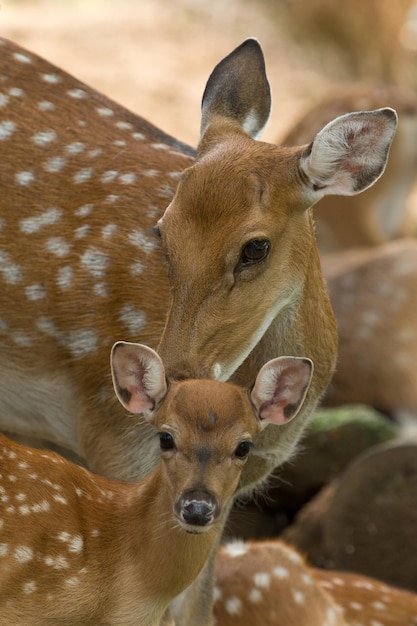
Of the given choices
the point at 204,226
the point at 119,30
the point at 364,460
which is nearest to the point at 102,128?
the point at 204,226

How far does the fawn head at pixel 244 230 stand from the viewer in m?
4.04

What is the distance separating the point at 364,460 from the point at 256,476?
5.05ft

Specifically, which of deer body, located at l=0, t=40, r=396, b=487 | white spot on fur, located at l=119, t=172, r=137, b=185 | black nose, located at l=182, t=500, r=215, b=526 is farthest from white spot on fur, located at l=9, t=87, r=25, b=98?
black nose, located at l=182, t=500, r=215, b=526

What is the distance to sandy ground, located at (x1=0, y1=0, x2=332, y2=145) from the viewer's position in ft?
45.8

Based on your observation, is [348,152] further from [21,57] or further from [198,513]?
[21,57]

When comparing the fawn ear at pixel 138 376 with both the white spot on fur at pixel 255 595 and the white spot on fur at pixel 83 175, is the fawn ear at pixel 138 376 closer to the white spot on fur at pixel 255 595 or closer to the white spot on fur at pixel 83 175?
the white spot on fur at pixel 83 175

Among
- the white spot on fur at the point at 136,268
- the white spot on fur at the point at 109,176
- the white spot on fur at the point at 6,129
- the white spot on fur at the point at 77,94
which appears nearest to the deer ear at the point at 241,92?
the white spot on fur at the point at 109,176

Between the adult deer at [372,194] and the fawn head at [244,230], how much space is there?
6.18 meters

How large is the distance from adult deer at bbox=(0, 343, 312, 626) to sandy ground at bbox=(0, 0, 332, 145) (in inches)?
346

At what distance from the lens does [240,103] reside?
468 centimetres

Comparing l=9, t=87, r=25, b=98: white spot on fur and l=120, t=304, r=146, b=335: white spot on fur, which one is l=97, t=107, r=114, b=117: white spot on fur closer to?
l=9, t=87, r=25, b=98: white spot on fur

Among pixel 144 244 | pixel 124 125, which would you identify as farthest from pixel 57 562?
pixel 124 125

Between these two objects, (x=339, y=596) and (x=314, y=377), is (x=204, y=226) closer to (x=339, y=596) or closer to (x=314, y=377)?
(x=314, y=377)

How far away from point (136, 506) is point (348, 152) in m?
1.26
